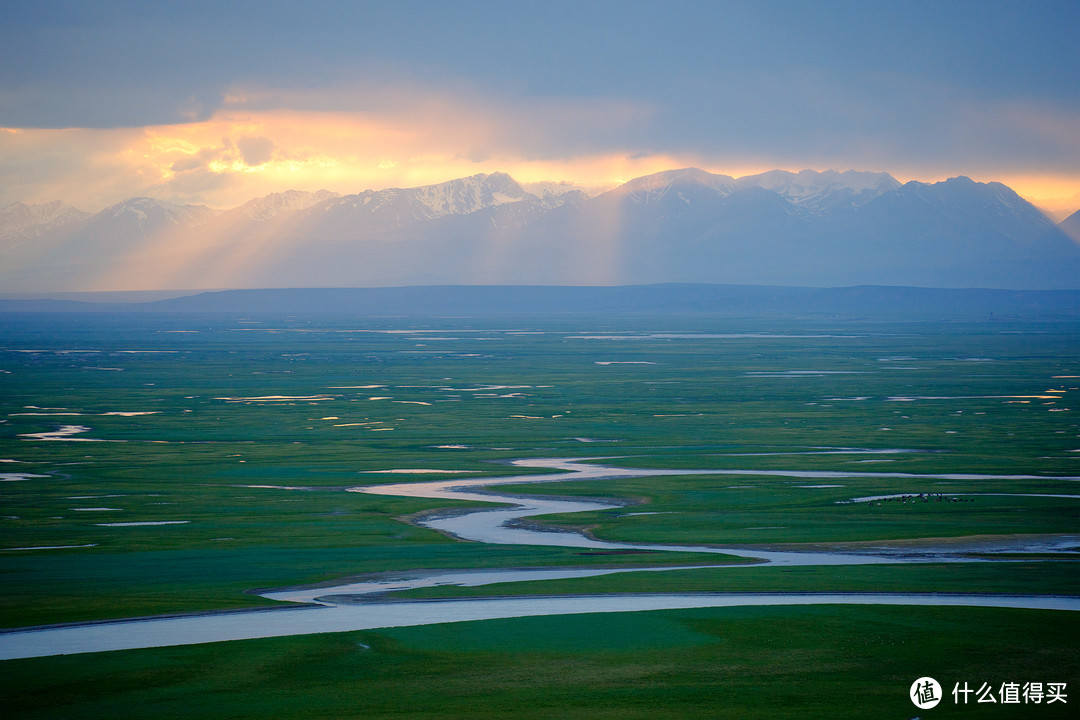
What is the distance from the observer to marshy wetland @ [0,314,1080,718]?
25.4m

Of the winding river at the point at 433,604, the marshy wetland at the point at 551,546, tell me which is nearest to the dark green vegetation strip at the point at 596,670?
the marshy wetland at the point at 551,546

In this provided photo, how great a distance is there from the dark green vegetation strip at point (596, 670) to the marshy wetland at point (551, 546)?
3.6 inches

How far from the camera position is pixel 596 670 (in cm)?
2619

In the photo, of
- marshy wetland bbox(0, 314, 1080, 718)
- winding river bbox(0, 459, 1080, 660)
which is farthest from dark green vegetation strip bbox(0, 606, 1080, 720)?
winding river bbox(0, 459, 1080, 660)

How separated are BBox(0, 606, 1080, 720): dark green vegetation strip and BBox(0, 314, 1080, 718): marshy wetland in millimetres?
Result: 91

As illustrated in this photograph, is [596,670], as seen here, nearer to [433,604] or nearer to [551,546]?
[433,604]

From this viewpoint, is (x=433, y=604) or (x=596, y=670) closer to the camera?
(x=596, y=670)

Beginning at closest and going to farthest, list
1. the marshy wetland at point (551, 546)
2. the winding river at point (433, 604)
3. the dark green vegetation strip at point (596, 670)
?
the dark green vegetation strip at point (596, 670) → the marshy wetland at point (551, 546) → the winding river at point (433, 604)

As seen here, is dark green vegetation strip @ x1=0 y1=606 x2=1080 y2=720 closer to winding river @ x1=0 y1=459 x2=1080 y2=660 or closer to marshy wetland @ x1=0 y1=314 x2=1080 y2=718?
marshy wetland @ x1=0 y1=314 x2=1080 y2=718

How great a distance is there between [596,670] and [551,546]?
13292 mm

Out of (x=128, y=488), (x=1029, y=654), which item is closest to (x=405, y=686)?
(x=1029, y=654)

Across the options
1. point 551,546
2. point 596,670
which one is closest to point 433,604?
point 596,670

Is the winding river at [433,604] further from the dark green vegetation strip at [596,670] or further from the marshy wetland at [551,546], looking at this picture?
the dark green vegetation strip at [596,670]

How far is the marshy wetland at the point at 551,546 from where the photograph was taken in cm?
2538
